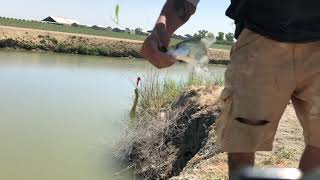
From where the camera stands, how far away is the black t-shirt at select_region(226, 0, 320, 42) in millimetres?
2193

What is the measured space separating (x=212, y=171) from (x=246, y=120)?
2793 mm

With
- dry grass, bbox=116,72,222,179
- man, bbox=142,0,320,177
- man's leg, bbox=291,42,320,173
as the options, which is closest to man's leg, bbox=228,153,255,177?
man, bbox=142,0,320,177

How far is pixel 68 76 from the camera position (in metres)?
19.5

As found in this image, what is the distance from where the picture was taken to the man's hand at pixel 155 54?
2.14 m

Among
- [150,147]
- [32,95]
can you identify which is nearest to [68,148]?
[150,147]

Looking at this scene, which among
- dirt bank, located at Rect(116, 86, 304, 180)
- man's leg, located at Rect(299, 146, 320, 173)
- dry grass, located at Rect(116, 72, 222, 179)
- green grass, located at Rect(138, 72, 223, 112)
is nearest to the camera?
man's leg, located at Rect(299, 146, 320, 173)

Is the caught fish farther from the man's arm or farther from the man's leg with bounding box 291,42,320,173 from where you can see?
the man's leg with bounding box 291,42,320,173

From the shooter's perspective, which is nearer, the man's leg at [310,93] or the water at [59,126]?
the man's leg at [310,93]

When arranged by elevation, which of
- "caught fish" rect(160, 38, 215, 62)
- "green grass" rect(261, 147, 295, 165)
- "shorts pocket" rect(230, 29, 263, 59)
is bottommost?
"green grass" rect(261, 147, 295, 165)

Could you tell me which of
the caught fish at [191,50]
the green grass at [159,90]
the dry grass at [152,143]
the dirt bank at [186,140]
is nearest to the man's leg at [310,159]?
the caught fish at [191,50]

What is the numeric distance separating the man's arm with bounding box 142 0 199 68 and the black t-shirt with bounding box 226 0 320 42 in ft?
0.93

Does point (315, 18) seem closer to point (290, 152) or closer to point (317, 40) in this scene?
point (317, 40)

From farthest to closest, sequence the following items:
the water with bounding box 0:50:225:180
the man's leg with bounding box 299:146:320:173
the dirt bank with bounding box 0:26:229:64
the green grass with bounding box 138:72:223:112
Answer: the dirt bank with bounding box 0:26:229:64 < the green grass with bounding box 138:72:223:112 < the water with bounding box 0:50:225:180 < the man's leg with bounding box 299:146:320:173

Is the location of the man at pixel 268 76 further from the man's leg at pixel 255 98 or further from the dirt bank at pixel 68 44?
the dirt bank at pixel 68 44
